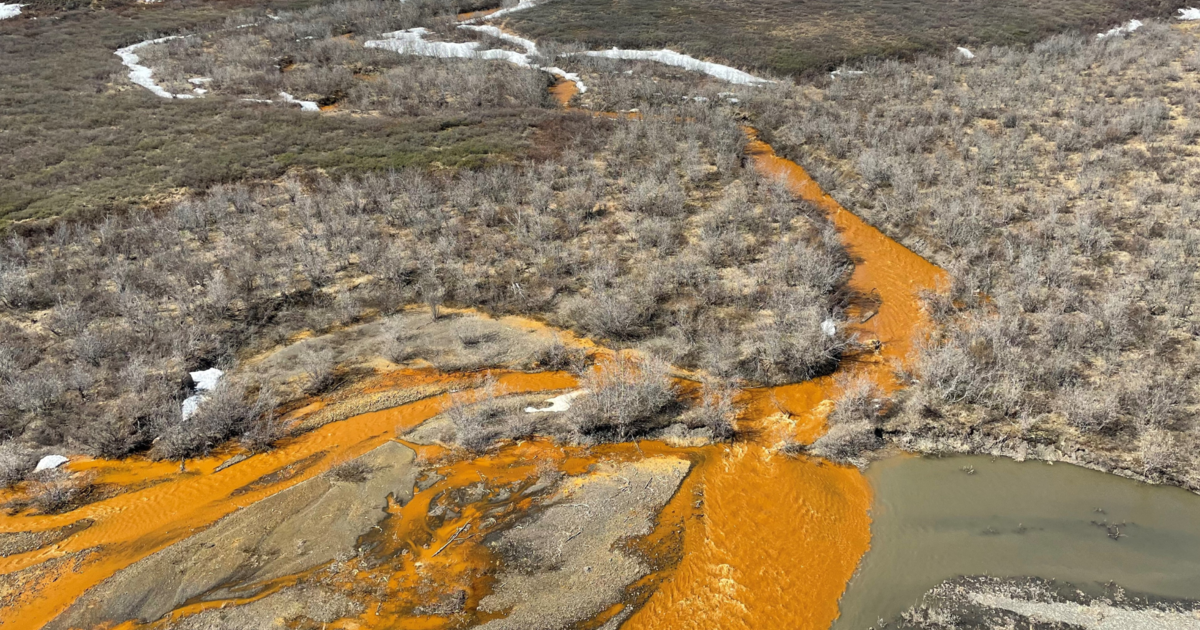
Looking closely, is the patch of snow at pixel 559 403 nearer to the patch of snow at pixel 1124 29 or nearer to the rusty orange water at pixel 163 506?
the rusty orange water at pixel 163 506

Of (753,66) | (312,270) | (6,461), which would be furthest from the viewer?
(753,66)

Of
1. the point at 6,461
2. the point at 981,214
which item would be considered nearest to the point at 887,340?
the point at 981,214

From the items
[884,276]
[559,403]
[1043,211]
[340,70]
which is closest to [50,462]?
[559,403]

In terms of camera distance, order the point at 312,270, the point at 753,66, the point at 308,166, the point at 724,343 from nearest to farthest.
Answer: the point at 724,343 → the point at 312,270 → the point at 308,166 → the point at 753,66

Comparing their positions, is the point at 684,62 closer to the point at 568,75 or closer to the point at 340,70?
the point at 568,75

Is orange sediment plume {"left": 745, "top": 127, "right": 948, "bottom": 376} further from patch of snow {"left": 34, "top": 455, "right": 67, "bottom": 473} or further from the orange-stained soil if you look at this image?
the orange-stained soil

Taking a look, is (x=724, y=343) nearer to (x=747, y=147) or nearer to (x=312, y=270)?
(x=312, y=270)

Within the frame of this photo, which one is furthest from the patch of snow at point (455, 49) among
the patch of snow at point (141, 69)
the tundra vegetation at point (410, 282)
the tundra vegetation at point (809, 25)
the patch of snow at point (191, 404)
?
the patch of snow at point (191, 404)
